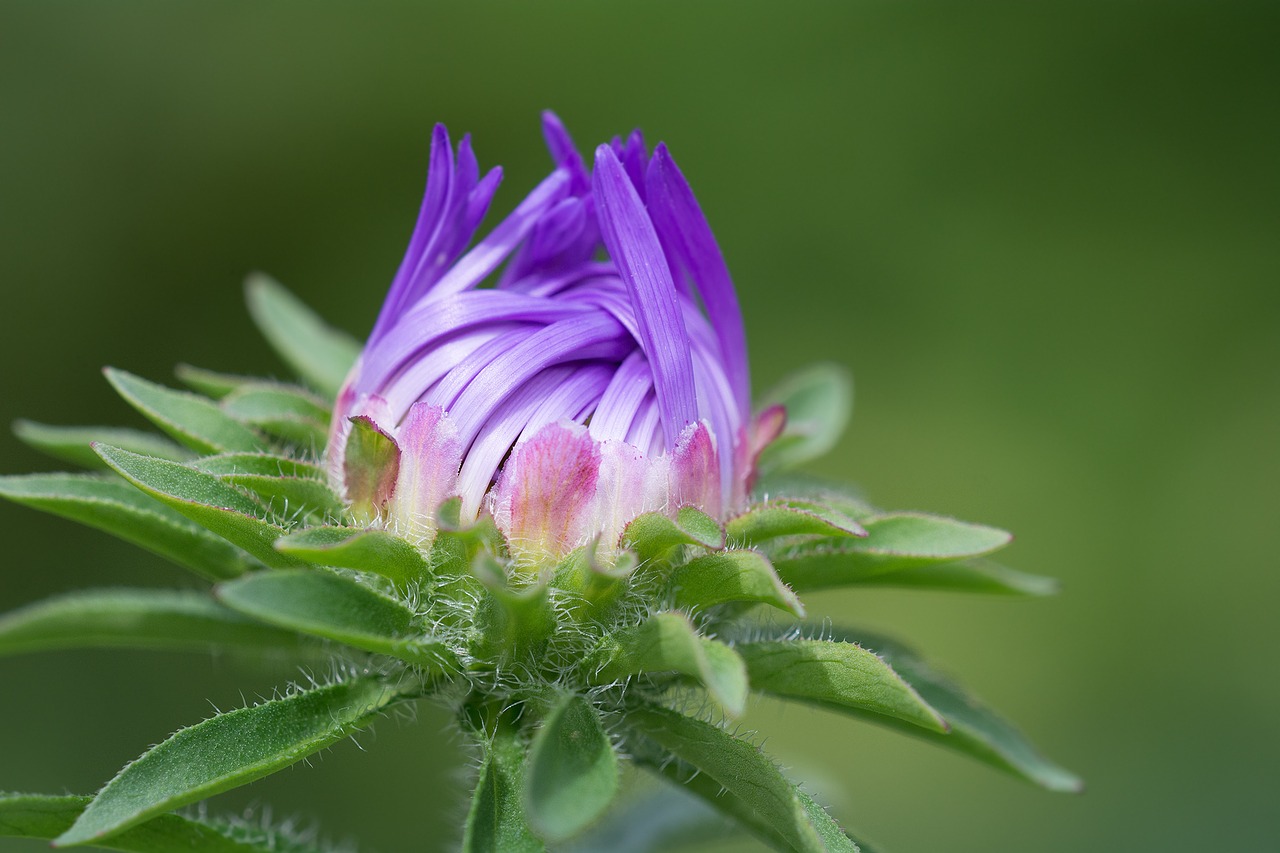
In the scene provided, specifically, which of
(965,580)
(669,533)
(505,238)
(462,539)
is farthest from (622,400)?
(965,580)

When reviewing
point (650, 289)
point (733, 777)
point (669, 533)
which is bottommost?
point (733, 777)

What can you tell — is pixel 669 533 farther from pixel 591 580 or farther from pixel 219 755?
pixel 219 755

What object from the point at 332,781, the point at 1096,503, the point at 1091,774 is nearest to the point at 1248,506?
the point at 1096,503

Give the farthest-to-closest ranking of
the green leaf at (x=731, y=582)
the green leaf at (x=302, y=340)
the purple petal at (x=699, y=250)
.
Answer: the green leaf at (x=302, y=340) → the purple petal at (x=699, y=250) → the green leaf at (x=731, y=582)

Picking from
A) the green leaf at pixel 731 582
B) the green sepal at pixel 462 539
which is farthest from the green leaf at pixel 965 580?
the green sepal at pixel 462 539

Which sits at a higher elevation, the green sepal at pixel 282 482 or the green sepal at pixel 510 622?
the green sepal at pixel 282 482

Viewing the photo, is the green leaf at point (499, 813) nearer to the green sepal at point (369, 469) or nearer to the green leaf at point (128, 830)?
the green sepal at point (369, 469)

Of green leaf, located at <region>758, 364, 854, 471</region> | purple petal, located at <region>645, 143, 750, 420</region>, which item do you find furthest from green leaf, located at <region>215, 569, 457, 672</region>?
green leaf, located at <region>758, 364, 854, 471</region>

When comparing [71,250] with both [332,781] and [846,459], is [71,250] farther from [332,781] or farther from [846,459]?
[846,459]

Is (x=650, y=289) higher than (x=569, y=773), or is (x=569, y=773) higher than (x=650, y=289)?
(x=650, y=289)
